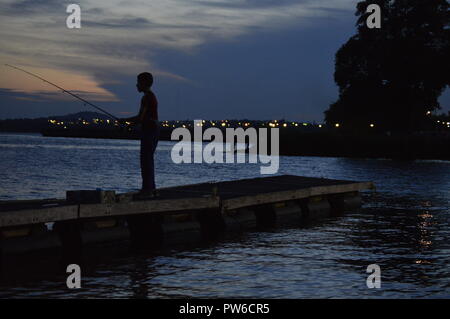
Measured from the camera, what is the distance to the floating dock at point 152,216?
14.5 meters

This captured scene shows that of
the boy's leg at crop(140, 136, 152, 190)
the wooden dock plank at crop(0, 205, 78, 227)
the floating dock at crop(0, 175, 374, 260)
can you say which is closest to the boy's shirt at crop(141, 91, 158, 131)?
the boy's leg at crop(140, 136, 152, 190)

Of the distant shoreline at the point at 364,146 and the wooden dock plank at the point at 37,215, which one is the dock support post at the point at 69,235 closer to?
the wooden dock plank at the point at 37,215

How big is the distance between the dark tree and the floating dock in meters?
56.2

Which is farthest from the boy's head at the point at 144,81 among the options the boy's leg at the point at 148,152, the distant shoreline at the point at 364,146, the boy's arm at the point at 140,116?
the distant shoreline at the point at 364,146

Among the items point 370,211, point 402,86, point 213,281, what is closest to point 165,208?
point 213,281

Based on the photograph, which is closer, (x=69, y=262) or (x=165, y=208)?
(x=69, y=262)

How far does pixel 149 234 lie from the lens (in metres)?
17.1

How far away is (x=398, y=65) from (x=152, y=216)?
64.0 metres

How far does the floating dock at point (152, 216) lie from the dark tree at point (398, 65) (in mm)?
56222

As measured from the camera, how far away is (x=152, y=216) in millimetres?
17344

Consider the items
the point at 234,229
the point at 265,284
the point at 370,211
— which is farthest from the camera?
the point at 370,211
